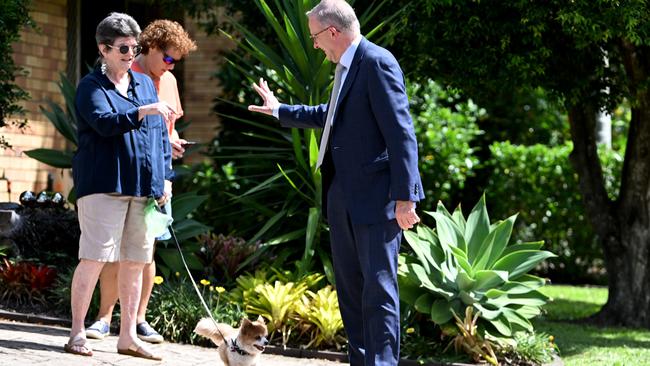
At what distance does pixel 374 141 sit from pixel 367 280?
686 millimetres

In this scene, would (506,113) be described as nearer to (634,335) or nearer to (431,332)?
(634,335)

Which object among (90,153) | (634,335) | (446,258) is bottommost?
(634,335)

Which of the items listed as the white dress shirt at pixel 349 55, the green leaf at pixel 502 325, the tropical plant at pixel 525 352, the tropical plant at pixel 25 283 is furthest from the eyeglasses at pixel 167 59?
the tropical plant at pixel 525 352

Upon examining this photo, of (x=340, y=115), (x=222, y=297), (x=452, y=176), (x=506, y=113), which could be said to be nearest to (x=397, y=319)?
(x=340, y=115)

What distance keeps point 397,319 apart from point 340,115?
1.05 metres

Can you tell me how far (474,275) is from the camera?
21.0 ft

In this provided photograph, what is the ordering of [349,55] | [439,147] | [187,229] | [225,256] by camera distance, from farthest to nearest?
1. [439,147]
2. [225,256]
3. [187,229]
4. [349,55]

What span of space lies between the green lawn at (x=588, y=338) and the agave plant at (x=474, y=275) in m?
0.84

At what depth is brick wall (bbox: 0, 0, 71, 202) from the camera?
9992 millimetres

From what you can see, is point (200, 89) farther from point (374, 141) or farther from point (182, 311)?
point (374, 141)

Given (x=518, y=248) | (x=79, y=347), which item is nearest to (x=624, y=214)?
(x=518, y=248)

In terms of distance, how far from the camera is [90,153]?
546 centimetres

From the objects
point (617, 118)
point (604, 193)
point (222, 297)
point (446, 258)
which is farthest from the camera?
point (617, 118)

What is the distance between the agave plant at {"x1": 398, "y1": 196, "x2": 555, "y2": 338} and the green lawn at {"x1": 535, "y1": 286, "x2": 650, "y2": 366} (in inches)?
32.9
